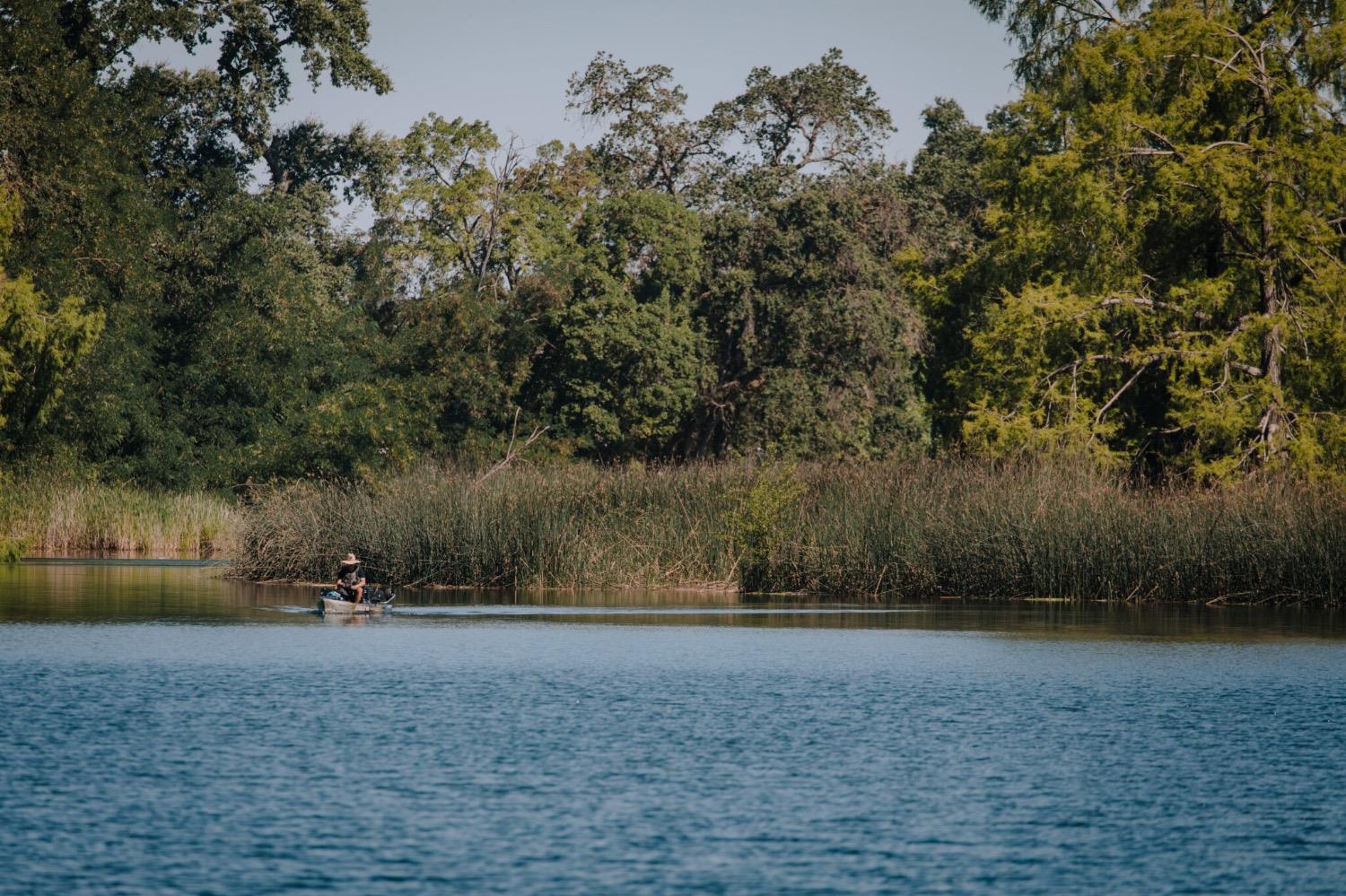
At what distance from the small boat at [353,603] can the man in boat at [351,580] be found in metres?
0.06

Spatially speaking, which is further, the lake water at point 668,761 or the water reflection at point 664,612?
the water reflection at point 664,612

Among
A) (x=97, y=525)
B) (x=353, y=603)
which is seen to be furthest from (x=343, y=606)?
(x=97, y=525)

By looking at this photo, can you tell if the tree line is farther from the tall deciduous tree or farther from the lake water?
the lake water

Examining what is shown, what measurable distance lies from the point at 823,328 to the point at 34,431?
763 inches

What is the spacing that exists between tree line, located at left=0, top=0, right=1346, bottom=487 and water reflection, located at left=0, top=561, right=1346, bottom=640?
9.49 meters

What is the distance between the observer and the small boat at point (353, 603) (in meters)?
19.8

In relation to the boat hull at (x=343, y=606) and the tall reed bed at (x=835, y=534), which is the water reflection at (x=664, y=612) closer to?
the boat hull at (x=343, y=606)

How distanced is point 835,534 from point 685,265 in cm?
2268

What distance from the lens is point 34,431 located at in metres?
41.6

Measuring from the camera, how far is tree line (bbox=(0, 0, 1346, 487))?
3272 cm

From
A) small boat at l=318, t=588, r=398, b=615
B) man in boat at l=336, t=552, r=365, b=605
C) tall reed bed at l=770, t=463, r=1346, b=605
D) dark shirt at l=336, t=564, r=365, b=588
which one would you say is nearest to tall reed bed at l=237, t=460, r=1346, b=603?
tall reed bed at l=770, t=463, r=1346, b=605

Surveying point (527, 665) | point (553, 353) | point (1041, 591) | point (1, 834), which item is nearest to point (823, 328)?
point (553, 353)

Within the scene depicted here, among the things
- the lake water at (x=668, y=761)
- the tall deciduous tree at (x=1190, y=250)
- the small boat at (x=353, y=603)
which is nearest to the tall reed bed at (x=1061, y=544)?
the lake water at (x=668, y=761)

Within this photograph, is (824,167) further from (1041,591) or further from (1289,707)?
(1289,707)
